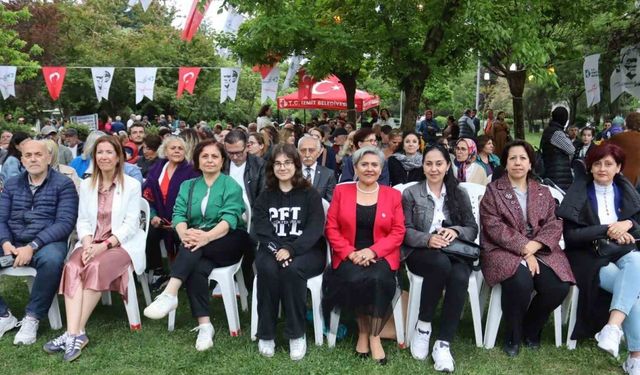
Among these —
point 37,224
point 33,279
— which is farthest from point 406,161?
point 33,279

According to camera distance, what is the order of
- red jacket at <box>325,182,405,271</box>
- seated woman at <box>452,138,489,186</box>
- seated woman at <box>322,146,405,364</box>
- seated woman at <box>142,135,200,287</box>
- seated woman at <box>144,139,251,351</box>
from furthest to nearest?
1. seated woman at <box>452,138,489,186</box>
2. seated woman at <box>142,135,200,287</box>
3. seated woman at <box>144,139,251,351</box>
4. red jacket at <box>325,182,405,271</box>
5. seated woman at <box>322,146,405,364</box>

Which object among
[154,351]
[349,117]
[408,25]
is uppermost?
[408,25]

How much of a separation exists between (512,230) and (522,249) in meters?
0.18

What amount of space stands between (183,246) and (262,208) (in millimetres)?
643

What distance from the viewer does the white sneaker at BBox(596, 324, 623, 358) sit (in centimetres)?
314

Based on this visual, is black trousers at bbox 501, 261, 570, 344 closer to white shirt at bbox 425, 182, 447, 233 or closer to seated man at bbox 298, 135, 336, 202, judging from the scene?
white shirt at bbox 425, 182, 447, 233

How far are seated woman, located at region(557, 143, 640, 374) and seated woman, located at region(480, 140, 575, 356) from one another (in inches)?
5.6

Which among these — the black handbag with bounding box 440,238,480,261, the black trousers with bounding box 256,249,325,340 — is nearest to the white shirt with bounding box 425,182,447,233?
the black handbag with bounding box 440,238,480,261

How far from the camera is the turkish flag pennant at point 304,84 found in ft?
43.9

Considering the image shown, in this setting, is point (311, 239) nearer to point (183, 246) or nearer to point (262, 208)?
point (262, 208)

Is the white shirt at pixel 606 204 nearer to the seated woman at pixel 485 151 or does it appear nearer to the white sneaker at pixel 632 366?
the white sneaker at pixel 632 366

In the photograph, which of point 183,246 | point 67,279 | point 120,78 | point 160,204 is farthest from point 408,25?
point 120,78

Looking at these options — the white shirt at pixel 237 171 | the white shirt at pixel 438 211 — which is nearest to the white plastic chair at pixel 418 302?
the white shirt at pixel 438 211

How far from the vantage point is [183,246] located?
3.68 m
